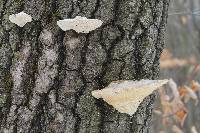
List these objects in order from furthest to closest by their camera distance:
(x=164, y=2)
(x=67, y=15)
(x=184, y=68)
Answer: (x=184, y=68) → (x=164, y=2) → (x=67, y=15)

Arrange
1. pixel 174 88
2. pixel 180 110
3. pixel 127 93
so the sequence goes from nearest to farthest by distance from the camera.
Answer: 1. pixel 127 93
2. pixel 174 88
3. pixel 180 110

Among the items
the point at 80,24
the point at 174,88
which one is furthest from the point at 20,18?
the point at 174,88

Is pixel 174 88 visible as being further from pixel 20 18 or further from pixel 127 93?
pixel 20 18

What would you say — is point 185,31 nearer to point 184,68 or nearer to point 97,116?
point 184,68

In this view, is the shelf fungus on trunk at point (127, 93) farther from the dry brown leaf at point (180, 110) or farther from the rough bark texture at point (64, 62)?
the dry brown leaf at point (180, 110)

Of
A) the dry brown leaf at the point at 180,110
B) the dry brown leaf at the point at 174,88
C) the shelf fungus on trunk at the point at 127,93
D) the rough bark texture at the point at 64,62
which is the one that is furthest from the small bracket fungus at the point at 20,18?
the dry brown leaf at the point at 180,110

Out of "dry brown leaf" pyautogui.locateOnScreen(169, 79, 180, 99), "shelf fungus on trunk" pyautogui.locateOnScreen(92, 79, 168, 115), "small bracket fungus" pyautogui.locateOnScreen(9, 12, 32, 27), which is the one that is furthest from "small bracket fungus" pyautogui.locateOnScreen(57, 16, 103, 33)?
"dry brown leaf" pyautogui.locateOnScreen(169, 79, 180, 99)

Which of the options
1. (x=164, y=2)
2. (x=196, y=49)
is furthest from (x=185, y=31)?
(x=164, y=2)
